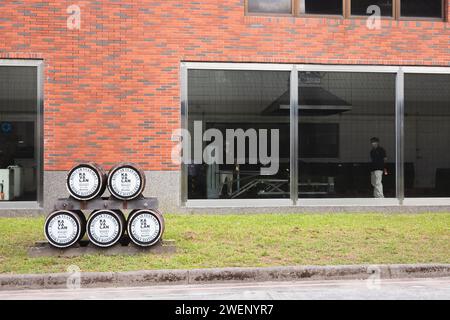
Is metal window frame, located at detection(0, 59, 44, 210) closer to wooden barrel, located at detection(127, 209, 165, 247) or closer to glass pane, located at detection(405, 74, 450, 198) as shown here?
wooden barrel, located at detection(127, 209, 165, 247)

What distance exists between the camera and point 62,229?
28.3 feet

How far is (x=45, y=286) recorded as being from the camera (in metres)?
7.32

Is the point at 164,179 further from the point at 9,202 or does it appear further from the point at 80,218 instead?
the point at 80,218

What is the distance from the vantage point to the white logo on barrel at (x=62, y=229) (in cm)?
862

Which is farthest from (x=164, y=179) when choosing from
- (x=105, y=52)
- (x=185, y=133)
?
(x=105, y=52)

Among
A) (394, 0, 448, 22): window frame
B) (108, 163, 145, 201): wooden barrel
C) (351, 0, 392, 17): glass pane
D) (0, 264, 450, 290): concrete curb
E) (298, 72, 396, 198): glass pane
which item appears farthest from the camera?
(394, 0, 448, 22): window frame

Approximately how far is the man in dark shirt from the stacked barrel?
7.15 metres

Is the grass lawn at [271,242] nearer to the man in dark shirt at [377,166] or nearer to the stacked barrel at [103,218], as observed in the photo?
the stacked barrel at [103,218]

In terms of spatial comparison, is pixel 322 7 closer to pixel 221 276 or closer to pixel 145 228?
pixel 145 228

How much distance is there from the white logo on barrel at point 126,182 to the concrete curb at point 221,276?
5.37 ft

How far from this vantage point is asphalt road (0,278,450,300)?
672 cm

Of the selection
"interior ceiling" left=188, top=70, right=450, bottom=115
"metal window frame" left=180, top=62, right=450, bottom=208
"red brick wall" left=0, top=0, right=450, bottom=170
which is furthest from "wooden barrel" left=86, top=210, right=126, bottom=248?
"interior ceiling" left=188, top=70, right=450, bottom=115

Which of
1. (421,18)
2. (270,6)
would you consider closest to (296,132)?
(270,6)

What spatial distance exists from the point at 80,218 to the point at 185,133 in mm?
5048
